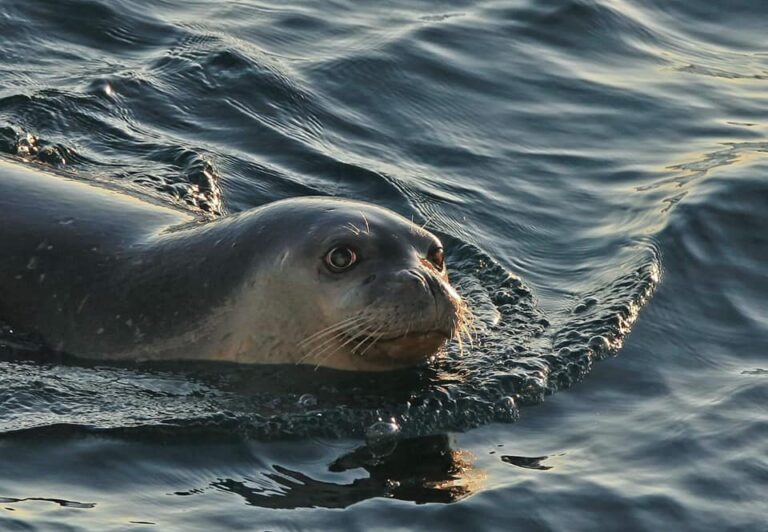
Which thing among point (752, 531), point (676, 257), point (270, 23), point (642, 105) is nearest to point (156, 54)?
point (270, 23)

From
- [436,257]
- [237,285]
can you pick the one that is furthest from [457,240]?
[237,285]

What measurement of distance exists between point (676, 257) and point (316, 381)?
2877mm

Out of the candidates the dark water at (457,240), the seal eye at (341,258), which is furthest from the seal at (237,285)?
the dark water at (457,240)

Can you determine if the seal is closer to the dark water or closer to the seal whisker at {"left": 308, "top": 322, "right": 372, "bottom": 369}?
the seal whisker at {"left": 308, "top": 322, "right": 372, "bottom": 369}

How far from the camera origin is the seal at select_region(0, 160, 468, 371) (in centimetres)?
691

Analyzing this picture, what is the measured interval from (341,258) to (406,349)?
18.8 inches

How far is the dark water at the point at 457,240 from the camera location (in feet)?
20.4

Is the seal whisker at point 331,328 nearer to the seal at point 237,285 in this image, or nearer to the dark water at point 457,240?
the seal at point 237,285

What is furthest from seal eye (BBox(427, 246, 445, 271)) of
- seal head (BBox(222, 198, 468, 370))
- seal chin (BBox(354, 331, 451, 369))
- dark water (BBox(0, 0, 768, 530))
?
dark water (BBox(0, 0, 768, 530))

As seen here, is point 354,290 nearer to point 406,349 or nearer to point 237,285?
point 406,349

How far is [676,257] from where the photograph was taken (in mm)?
9156

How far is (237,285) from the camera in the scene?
7195 mm

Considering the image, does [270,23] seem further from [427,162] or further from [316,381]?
[316,381]

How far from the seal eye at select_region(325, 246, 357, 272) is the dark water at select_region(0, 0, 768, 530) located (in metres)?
0.51
